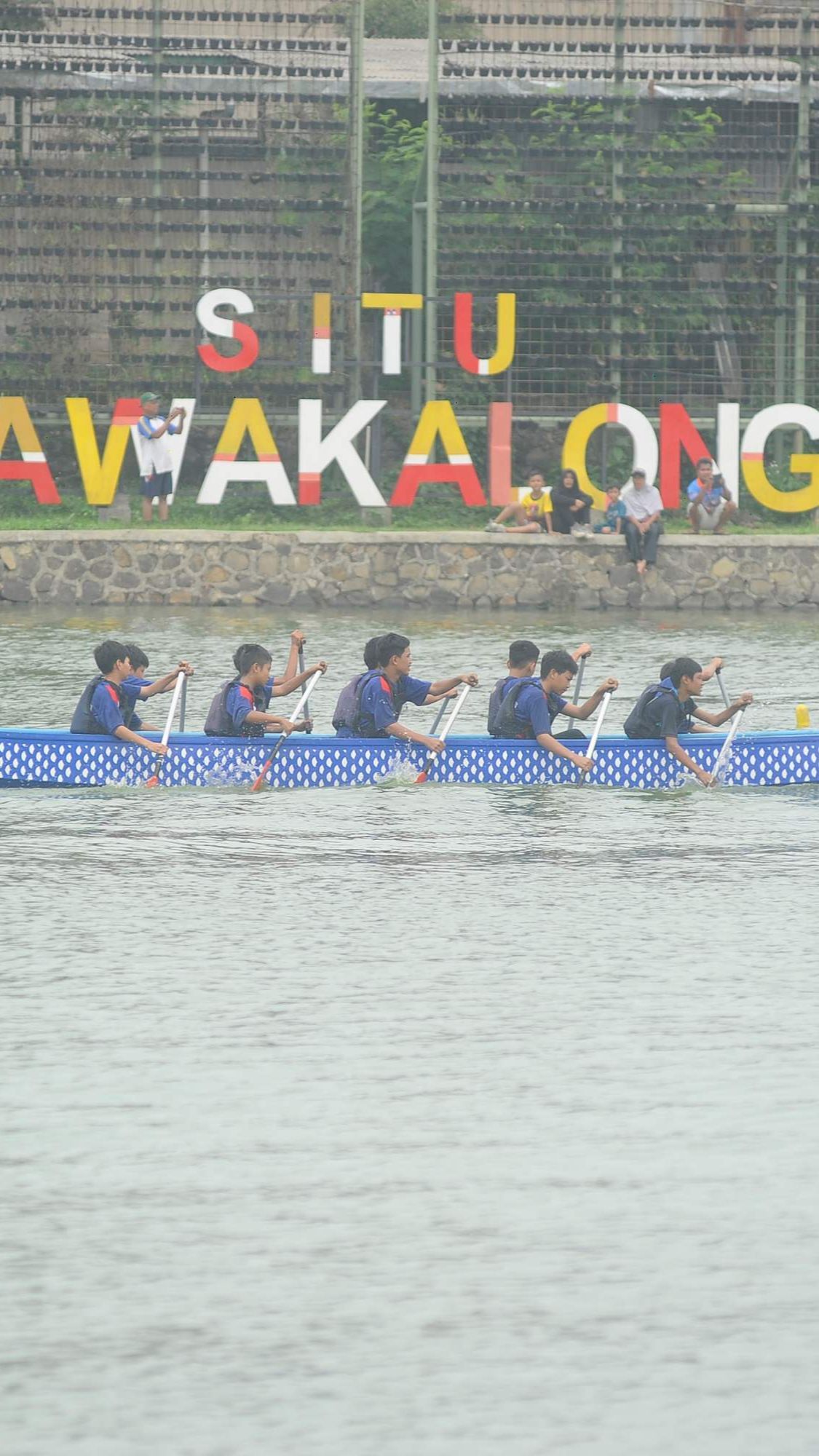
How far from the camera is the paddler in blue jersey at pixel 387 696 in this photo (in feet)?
55.9

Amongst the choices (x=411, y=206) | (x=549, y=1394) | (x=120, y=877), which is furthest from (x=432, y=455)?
(x=549, y=1394)

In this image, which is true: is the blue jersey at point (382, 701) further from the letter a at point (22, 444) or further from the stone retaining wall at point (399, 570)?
the letter a at point (22, 444)

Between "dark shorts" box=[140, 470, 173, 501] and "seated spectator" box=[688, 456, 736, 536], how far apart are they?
6.39m

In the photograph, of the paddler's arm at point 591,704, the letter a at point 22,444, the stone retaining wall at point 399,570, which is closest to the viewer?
the paddler's arm at point 591,704

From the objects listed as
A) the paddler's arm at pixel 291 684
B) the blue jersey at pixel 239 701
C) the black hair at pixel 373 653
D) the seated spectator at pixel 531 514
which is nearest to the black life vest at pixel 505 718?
the black hair at pixel 373 653

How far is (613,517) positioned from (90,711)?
13464 mm

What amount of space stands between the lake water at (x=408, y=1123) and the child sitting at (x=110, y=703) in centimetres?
52

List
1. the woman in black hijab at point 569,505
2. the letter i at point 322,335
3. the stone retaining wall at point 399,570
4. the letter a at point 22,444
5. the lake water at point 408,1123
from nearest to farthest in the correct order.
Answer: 1. the lake water at point 408,1123
2. the stone retaining wall at point 399,570
3. the woman in black hijab at point 569,505
4. the letter a at point 22,444
5. the letter i at point 322,335

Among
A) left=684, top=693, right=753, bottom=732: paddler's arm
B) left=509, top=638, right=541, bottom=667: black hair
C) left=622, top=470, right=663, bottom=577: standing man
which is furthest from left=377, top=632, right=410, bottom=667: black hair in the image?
left=622, top=470, right=663, bottom=577: standing man

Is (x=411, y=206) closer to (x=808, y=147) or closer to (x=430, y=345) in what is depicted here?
(x=430, y=345)

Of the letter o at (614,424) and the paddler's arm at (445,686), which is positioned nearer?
the paddler's arm at (445,686)

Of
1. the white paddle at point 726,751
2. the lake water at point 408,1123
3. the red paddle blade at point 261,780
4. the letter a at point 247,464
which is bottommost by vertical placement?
the lake water at point 408,1123

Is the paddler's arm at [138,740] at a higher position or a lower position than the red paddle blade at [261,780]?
higher

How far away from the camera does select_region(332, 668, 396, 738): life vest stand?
17125 millimetres
